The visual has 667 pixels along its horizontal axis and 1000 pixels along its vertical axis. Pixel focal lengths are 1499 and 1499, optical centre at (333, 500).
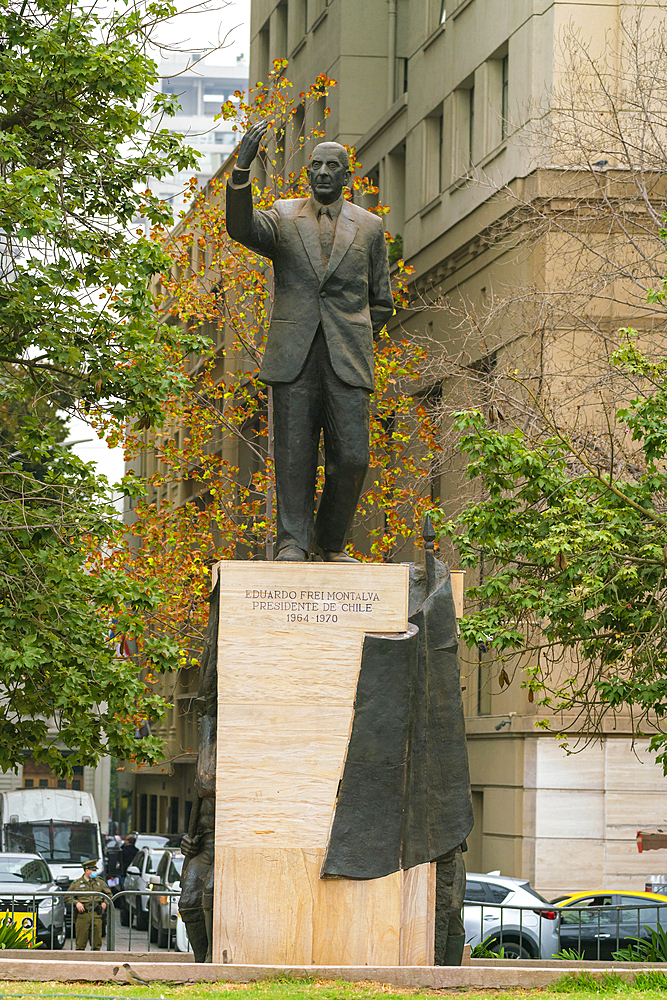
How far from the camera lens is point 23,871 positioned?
24.5m

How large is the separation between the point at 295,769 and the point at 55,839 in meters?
24.6

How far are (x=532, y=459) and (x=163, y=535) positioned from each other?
1034 cm

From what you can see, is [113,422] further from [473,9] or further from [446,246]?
[473,9]

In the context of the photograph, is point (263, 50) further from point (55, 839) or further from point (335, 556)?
point (335, 556)

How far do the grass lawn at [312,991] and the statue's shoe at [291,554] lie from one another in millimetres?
2519

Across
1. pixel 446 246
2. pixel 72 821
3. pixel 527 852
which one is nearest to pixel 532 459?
pixel 527 852

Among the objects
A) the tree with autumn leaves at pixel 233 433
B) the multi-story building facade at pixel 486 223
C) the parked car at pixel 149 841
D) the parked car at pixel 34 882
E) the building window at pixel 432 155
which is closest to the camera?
the parked car at pixel 34 882

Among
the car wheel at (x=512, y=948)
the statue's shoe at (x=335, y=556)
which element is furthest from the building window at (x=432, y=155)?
the statue's shoe at (x=335, y=556)

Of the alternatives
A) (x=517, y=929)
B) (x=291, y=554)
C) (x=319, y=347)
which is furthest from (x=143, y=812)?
(x=319, y=347)

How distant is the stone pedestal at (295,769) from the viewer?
27.1 feet

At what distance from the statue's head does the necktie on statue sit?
0.09m

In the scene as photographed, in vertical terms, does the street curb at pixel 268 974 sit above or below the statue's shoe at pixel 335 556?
below

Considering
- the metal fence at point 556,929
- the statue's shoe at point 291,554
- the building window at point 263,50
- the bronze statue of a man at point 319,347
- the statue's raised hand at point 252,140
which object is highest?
the building window at point 263,50

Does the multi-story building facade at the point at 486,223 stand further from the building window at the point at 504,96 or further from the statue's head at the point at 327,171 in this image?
the statue's head at the point at 327,171
